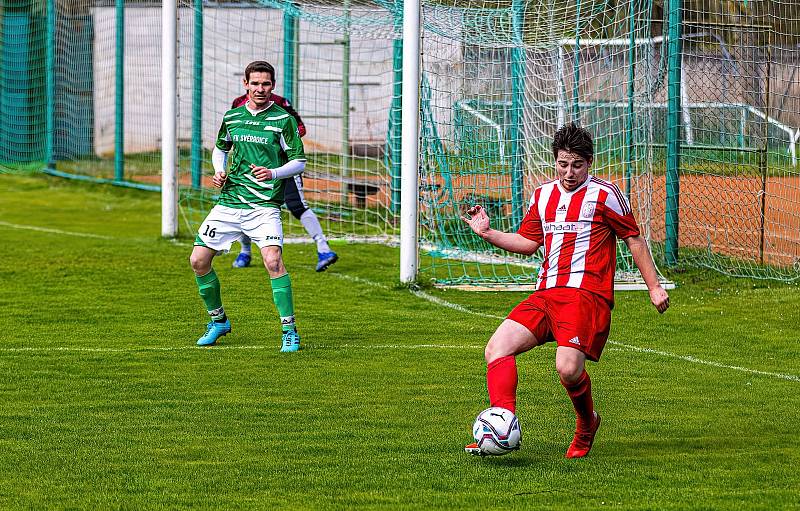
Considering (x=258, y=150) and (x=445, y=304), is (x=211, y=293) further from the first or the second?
(x=445, y=304)

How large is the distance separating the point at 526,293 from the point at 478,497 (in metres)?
6.49

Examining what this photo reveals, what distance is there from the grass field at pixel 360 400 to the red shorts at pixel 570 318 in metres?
0.53

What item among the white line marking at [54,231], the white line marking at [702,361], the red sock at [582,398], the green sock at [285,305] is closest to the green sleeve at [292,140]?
the green sock at [285,305]

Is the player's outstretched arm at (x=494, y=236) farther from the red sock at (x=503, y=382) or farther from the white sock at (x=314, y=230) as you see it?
the white sock at (x=314, y=230)

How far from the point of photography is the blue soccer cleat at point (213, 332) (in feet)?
27.8

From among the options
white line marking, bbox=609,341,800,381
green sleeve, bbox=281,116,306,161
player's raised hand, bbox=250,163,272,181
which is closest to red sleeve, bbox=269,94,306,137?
green sleeve, bbox=281,116,306,161

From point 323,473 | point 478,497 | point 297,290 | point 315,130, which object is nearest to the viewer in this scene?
point 478,497

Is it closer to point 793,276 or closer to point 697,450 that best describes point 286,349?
point 697,450

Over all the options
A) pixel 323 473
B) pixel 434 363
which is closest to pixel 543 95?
pixel 434 363

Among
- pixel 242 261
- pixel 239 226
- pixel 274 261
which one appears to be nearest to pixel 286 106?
pixel 239 226

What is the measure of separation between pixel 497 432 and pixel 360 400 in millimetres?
1686

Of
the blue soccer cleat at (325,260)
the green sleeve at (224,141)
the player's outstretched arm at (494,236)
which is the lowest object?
the blue soccer cleat at (325,260)

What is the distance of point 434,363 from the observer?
26.1 feet

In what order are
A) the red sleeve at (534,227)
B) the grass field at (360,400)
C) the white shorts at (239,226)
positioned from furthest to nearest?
the white shorts at (239,226), the red sleeve at (534,227), the grass field at (360,400)
